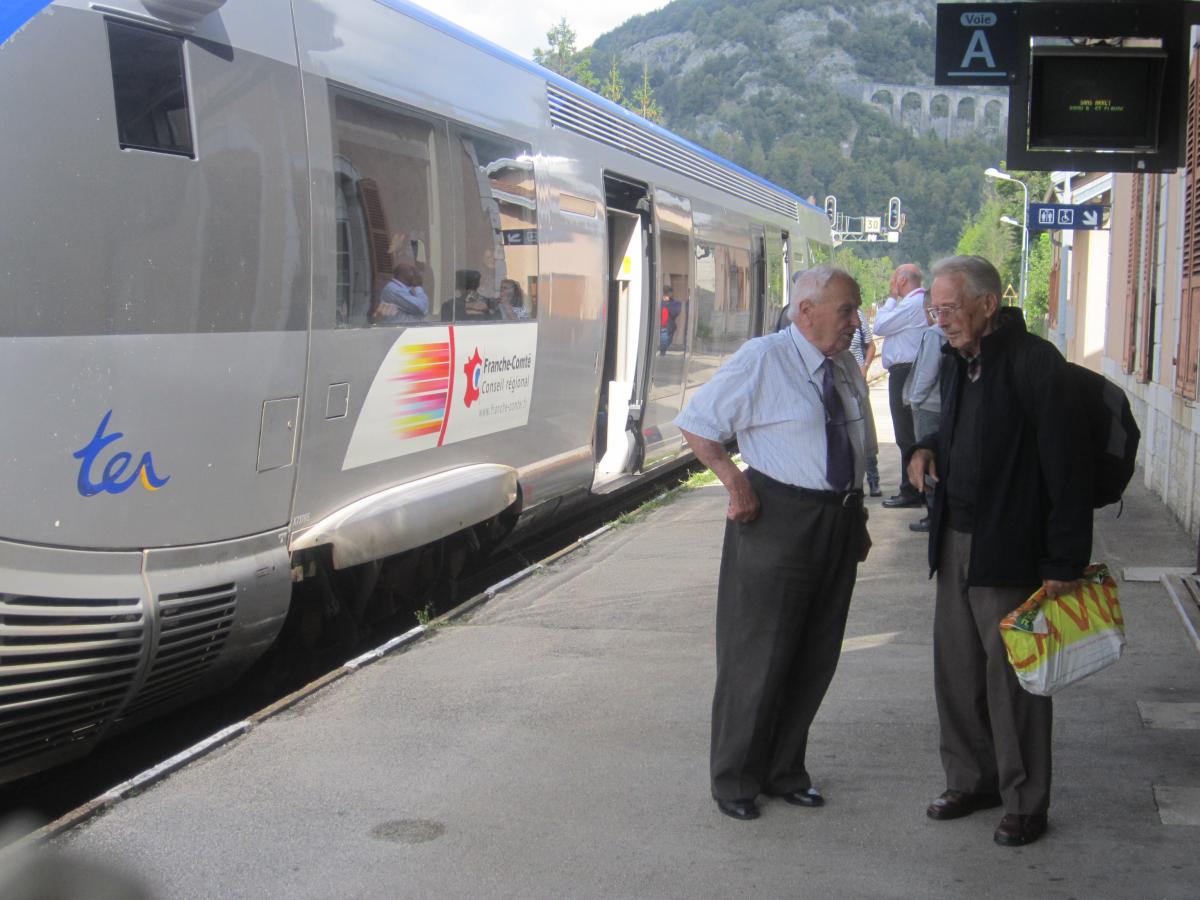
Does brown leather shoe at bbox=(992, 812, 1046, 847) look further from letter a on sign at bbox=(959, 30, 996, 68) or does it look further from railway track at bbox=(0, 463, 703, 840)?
letter a on sign at bbox=(959, 30, 996, 68)

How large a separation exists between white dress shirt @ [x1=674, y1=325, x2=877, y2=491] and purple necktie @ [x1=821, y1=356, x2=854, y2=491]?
0.7 inches

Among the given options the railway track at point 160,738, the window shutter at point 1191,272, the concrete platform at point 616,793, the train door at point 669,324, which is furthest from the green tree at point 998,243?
the concrete platform at point 616,793

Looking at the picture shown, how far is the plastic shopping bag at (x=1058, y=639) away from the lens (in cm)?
387

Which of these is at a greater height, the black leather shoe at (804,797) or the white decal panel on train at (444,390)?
the white decal panel on train at (444,390)

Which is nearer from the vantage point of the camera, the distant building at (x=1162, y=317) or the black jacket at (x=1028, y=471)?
the black jacket at (x=1028, y=471)

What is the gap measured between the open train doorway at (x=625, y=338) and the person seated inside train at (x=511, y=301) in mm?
2687

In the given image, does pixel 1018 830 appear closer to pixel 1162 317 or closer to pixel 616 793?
pixel 616 793

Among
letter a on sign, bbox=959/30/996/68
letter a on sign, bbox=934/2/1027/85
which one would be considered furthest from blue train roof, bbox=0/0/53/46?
letter a on sign, bbox=959/30/996/68

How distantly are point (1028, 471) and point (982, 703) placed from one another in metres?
0.81

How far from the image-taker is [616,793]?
456cm

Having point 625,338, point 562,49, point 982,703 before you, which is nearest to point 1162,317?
point 625,338

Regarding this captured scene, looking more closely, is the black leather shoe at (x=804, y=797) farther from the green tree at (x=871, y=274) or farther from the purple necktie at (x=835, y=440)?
the green tree at (x=871, y=274)

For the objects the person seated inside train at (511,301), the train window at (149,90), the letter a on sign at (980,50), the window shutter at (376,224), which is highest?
the letter a on sign at (980,50)

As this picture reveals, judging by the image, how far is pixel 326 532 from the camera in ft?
18.7
